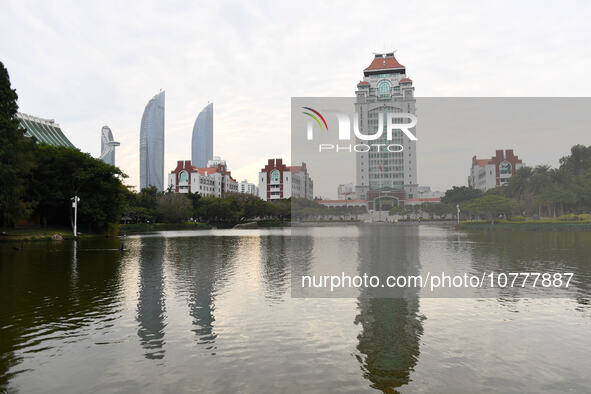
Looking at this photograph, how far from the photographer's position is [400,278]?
17047 mm

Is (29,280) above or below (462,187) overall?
below

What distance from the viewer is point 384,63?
16562 cm

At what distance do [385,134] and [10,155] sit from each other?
7610 centimetres

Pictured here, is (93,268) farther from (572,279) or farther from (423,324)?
(572,279)

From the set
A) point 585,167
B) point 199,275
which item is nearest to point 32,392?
point 199,275

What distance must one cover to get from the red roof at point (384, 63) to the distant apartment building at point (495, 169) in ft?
162

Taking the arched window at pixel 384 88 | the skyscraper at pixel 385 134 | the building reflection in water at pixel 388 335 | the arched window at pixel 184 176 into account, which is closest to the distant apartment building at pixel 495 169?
the skyscraper at pixel 385 134

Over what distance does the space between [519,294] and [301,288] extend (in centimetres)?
738

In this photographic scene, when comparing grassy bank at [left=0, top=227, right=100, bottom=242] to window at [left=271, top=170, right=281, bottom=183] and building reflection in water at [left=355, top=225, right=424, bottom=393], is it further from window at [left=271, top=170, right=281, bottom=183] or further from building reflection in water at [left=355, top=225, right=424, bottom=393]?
window at [left=271, top=170, right=281, bottom=183]

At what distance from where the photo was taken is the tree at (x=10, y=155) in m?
37.0

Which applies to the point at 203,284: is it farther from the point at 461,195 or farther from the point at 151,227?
the point at 461,195

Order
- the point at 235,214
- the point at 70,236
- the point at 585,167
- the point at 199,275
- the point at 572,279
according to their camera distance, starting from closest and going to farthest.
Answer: the point at 572,279 < the point at 199,275 < the point at 70,236 < the point at 585,167 < the point at 235,214

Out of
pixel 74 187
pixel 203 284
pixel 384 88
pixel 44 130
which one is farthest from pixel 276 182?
pixel 203 284

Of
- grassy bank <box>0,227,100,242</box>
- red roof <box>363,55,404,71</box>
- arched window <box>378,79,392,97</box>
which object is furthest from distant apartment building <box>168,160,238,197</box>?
grassy bank <box>0,227,100,242</box>
